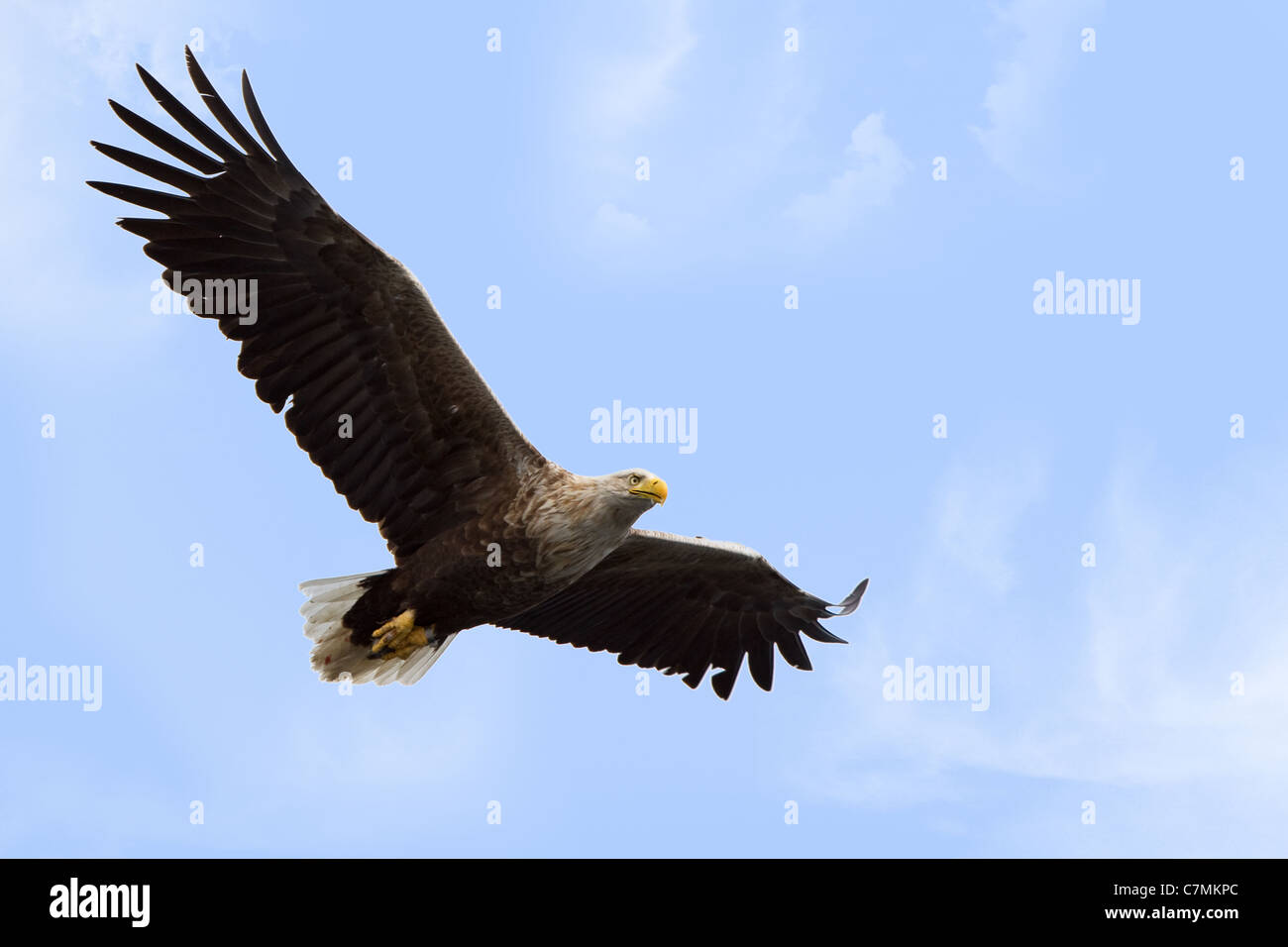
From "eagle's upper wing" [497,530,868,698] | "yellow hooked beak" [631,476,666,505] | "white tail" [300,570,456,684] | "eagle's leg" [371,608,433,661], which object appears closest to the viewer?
"yellow hooked beak" [631,476,666,505]

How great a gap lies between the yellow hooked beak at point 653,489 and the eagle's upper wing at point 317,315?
83cm

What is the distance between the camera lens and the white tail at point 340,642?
11.3 metres

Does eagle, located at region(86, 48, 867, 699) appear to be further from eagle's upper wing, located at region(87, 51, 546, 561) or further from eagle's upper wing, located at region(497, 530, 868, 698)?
Result: eagle's upper wing, located at region(497, 530, 868, 698)

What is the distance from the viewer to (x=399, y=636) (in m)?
11.0

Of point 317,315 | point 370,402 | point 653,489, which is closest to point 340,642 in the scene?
point 370,402

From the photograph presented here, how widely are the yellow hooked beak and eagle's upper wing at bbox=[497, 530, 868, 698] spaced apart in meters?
1.56

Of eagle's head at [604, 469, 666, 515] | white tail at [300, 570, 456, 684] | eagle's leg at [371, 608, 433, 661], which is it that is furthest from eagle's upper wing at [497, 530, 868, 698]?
eagle's head at [604, 469, 666, 515]

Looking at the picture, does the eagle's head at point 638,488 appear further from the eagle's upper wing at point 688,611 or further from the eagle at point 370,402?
→ the eagle's upper wing at point 688,611

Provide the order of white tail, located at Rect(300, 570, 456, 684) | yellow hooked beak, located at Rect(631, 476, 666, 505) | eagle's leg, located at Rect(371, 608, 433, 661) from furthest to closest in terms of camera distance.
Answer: white tail, located at Rect(300, 570, 456, 684) < eagle's leg, located at Rect(371, 608, 433, 661) < yellow hooked beak, located at Rect(631, 476, 666, 505)

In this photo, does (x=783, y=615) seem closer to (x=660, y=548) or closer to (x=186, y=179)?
(x=660, y=548)

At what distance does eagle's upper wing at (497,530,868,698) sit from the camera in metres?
12.3

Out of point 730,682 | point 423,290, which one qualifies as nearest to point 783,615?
point 730,682

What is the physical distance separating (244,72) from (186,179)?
0.80 meters

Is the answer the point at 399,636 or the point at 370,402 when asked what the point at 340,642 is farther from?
the point at 370,402
